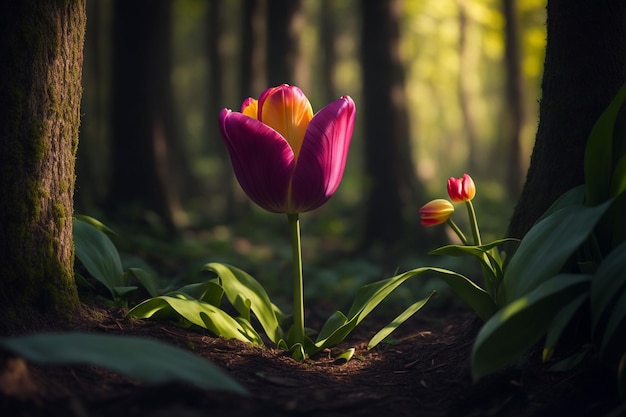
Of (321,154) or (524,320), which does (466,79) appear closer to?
(321,154)

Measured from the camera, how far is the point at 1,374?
180cm

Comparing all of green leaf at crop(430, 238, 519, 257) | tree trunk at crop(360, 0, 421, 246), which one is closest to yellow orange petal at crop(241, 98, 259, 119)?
green leaf at crop(430, 238, 519, 257)

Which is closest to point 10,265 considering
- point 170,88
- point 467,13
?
point 170,88

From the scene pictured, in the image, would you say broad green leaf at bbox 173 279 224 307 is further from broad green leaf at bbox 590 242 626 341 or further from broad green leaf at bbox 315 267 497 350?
broad green leaf at bbox 590 242 626 341

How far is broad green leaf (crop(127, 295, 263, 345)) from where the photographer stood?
2775mm

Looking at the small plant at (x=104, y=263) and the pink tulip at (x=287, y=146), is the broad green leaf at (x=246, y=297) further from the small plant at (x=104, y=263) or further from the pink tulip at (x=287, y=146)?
the pink tulip at (x=287, y=146)

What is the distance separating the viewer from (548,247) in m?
2.37

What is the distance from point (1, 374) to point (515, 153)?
11.1m

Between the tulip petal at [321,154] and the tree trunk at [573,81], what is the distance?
887 mm

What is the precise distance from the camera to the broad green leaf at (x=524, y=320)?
2.12 m

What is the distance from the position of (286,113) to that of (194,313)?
89 centimetres

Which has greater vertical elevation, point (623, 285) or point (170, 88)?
point (170, 88)

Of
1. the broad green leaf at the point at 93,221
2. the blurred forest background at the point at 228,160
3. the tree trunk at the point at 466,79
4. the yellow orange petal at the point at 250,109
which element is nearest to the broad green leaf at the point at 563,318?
the yellow orange petal at the point at 250,109

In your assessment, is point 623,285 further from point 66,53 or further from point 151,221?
point 151,221
